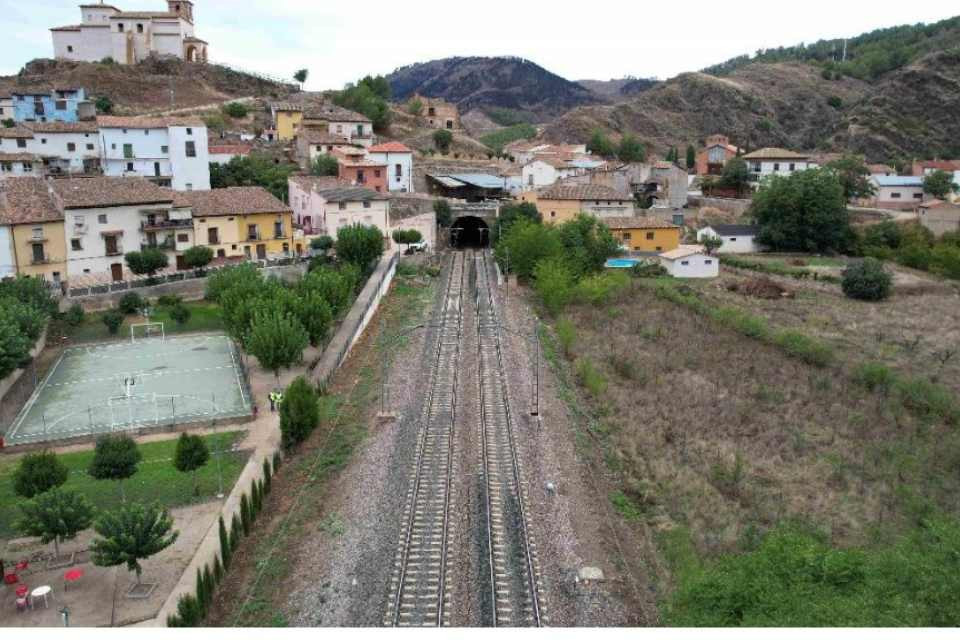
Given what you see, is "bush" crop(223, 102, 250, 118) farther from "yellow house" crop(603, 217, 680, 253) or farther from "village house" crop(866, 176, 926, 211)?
"village house" crop(866, 176, 926, 211)

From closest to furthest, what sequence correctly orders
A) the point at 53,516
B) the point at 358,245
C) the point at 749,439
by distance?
the point at 53,516 → the point at 749,439 → the point at 358,245

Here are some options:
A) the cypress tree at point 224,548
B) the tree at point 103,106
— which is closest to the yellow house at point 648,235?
the cypress tree at point 224,548

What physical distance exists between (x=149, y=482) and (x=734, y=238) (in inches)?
1717

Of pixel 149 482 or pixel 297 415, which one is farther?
pixel 297 415

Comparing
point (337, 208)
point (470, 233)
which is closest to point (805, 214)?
point (470, 233)

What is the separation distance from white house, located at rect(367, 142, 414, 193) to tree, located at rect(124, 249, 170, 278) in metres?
24.1

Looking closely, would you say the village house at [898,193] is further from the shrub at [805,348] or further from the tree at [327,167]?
the tree at [327,167]

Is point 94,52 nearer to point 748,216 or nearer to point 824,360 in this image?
point 748,216

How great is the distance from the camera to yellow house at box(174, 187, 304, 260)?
4212 cm

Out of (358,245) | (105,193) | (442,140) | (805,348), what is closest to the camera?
(805,348)

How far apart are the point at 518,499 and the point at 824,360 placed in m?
18.1

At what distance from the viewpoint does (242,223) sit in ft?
142

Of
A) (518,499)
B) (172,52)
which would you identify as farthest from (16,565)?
(172,52)

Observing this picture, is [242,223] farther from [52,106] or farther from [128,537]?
[52,106]
